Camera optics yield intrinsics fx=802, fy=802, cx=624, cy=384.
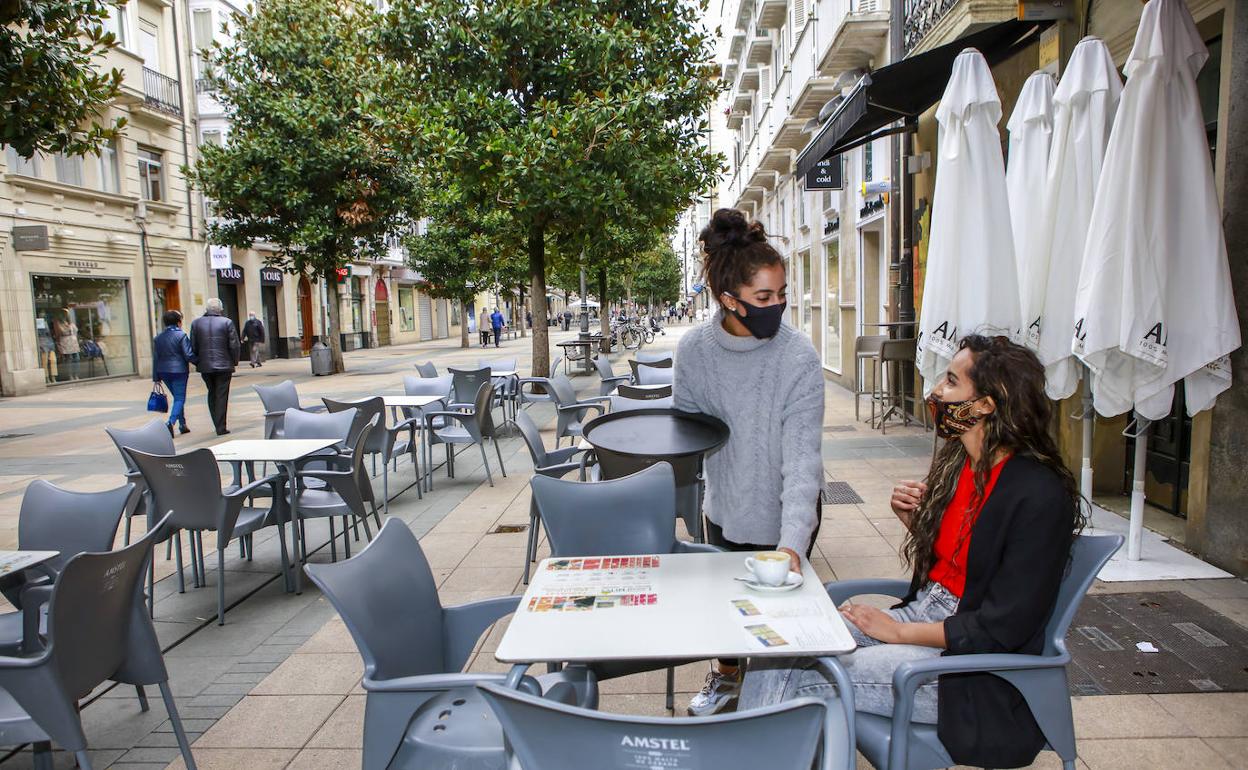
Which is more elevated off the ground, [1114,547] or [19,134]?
[19,134]

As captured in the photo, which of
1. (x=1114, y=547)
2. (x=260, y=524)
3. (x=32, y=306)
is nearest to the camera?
(x=1114, y=547)

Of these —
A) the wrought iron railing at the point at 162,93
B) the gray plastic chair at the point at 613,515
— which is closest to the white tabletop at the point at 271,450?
the gray plastic chair at the point at 613,515

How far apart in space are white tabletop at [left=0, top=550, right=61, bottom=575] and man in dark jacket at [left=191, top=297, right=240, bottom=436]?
8.57 meters

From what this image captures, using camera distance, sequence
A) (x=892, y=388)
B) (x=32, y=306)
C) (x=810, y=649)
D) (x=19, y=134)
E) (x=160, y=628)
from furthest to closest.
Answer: (x=32, y=306)
(x=892, y=388)
(x=19, y=134)
(x=160, y=628)
(x=810, y=649)

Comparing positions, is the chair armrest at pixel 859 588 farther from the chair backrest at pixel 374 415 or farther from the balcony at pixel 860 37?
the balcony at pixel 860 37

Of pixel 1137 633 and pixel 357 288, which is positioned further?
pixel 357 288

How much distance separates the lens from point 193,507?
454 cm

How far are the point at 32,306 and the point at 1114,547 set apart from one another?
21536 millimetres

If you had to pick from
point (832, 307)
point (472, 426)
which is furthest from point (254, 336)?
point (472, 426)

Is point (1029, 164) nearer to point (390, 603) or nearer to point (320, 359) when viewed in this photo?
point (390, 603)

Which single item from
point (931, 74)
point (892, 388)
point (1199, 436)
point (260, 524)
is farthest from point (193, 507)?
point (892, 388)

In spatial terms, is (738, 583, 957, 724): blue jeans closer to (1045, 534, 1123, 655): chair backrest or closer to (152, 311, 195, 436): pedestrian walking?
(1045, 534, 1123, 655): chair backrest

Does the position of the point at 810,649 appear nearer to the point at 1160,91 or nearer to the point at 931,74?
the point at 1160,91

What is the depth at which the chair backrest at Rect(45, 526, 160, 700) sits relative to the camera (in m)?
2.30
